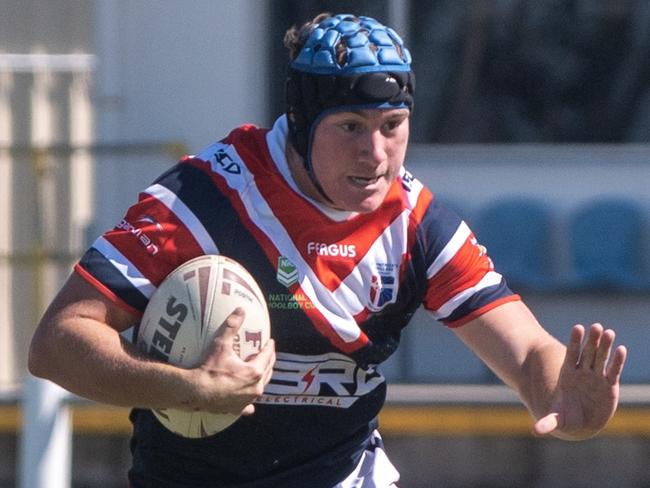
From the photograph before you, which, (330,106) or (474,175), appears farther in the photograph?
(474,175)

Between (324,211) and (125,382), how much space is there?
68 cm

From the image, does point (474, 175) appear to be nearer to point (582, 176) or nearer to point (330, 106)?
point (582, 176)

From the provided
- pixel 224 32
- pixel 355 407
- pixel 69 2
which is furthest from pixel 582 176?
pixel 355 407

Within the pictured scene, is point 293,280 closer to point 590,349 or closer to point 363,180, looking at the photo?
point 363,180

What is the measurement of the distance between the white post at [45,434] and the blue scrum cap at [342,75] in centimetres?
264

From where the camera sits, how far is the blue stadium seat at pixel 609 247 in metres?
8.67

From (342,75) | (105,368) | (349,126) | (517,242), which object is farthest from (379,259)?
(517,242)

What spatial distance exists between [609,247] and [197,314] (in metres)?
5.32

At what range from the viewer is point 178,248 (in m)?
3.76

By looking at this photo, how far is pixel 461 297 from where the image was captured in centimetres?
404

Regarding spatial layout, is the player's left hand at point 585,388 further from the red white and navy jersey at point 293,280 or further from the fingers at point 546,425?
the red white and navy jersey at point 293,280

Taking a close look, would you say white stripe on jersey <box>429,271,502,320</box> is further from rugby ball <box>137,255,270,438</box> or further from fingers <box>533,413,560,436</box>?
rugby ball <box>137,255,270,438</box>

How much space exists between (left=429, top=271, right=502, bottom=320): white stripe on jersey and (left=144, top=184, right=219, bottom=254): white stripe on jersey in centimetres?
62

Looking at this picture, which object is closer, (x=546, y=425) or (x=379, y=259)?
(x=546, y=425)
